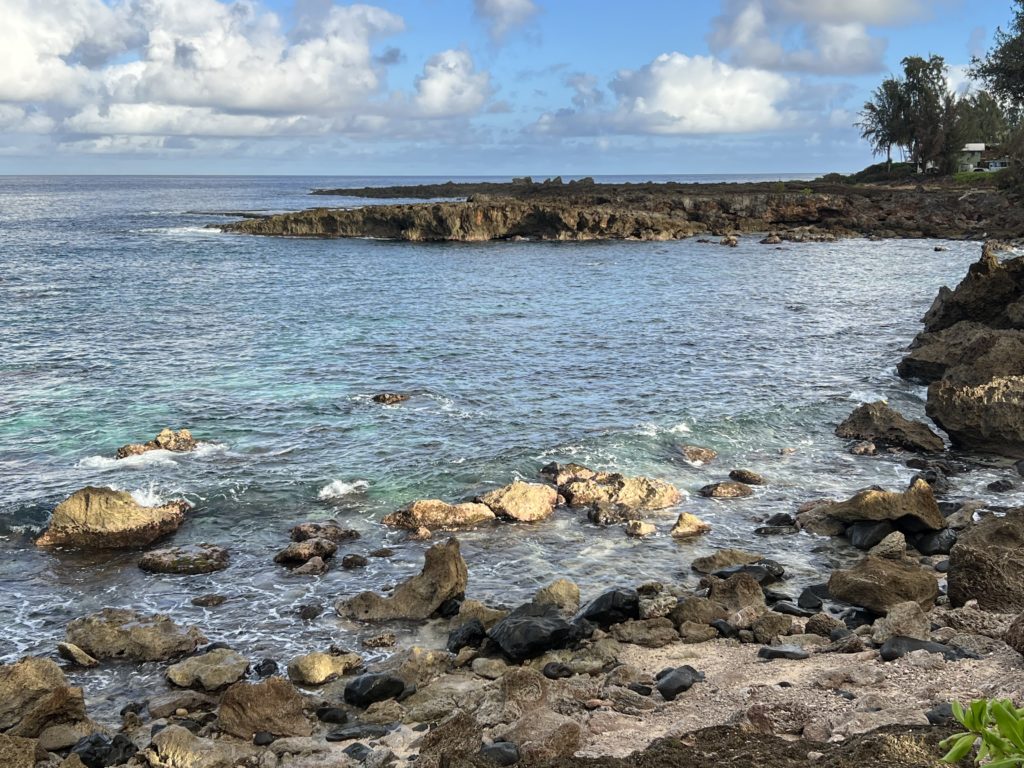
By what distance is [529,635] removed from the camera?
14047 mm

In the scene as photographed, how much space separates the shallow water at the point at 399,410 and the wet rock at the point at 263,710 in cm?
233

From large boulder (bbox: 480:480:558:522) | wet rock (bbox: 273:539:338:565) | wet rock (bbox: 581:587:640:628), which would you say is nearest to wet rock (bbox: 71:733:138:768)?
wet rock (bbox: 273:539:338:565)

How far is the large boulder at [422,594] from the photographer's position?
16297mm

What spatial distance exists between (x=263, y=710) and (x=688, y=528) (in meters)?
10.9

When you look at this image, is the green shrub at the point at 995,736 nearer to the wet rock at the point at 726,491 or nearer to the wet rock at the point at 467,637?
the wet rock at the point at 467,637

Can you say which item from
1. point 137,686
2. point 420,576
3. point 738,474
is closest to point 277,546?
point 420,576

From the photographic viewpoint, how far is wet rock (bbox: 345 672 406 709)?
1288cm

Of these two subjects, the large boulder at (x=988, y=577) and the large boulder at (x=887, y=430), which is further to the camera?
the large boulder at (x=887, y=430)

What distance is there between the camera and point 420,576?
16.8 metres

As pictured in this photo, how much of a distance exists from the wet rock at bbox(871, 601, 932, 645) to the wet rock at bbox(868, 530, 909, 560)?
4079 millimetres

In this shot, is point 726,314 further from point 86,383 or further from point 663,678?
point 663,678

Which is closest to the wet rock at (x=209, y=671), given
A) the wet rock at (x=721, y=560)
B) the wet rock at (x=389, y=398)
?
the wet rock at (x=721, y=560)

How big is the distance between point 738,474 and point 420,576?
10.5 m

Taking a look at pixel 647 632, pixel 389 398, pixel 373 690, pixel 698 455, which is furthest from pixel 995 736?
pixel 389 398
